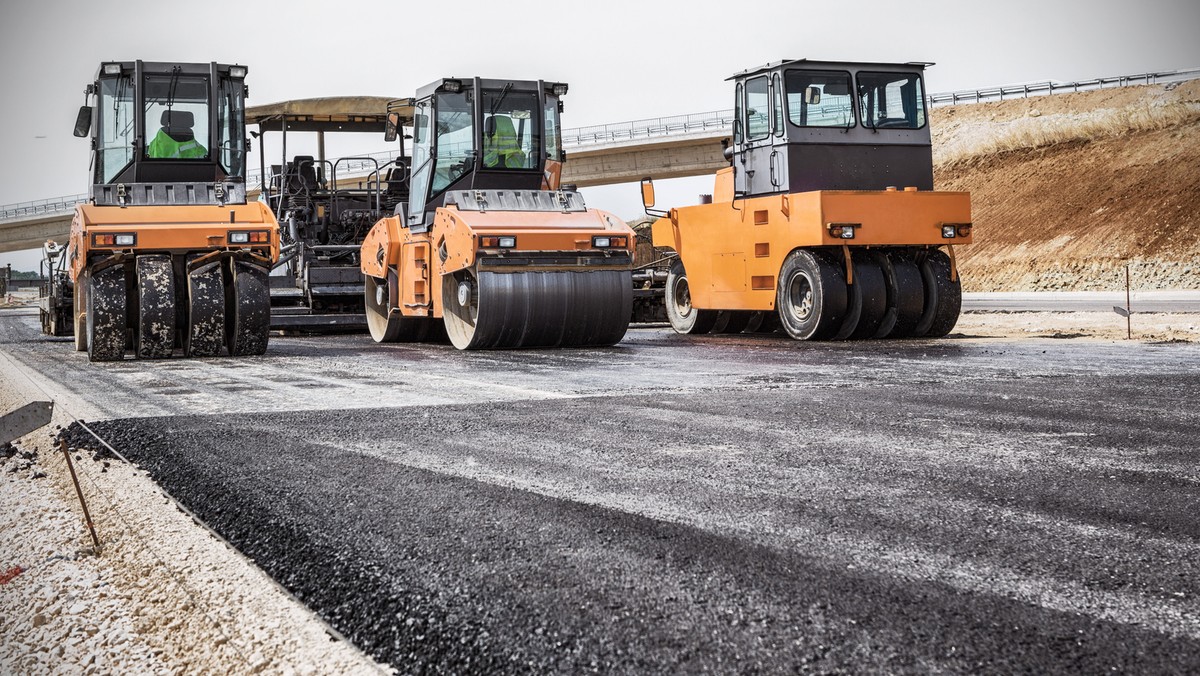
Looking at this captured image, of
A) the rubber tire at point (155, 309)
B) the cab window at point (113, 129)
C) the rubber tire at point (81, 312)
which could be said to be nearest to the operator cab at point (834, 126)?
the rubber tire at point (155, 309)

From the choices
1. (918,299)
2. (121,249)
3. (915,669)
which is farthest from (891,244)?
(915,669)

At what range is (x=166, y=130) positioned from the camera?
40.4ft

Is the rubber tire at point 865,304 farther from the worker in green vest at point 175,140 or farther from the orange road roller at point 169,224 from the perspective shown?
the worker in green vest at point 175,140

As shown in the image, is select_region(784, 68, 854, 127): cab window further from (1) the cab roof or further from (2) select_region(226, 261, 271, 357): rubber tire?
(2) select_region(226, 261, 271, 357): rubber tire

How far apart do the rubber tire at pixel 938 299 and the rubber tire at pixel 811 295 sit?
3.39 ft

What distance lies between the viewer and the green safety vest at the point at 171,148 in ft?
40.2

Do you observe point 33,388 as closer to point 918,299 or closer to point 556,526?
point 556,526

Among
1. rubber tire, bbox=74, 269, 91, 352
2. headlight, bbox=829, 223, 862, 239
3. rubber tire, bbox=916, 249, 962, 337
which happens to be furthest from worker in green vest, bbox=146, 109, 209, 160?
rubber tire, bbox=916, 249, 962, 337

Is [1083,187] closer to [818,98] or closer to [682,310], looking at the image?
[682,310]

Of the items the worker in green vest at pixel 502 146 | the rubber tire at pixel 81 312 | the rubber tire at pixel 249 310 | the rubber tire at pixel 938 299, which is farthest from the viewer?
the worker in green vest at pixel 502 146

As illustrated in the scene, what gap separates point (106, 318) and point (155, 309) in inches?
17.2

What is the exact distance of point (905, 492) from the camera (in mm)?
3865

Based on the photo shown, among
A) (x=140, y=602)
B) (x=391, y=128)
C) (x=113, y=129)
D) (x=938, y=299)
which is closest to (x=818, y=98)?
(x=938, y=299)

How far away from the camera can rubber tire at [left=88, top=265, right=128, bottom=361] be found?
35.4 ft
